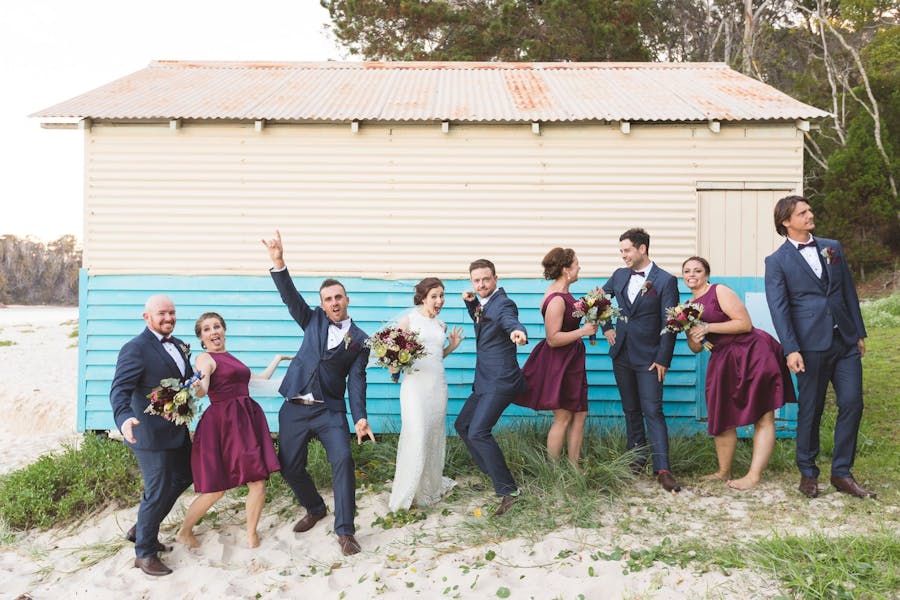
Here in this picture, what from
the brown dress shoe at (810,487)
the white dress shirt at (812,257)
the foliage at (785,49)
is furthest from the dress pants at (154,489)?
the foliage at (785,49)

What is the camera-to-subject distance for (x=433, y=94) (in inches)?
334

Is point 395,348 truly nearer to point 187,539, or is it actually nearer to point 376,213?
point 187,539

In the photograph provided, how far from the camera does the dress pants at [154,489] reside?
16.1ft

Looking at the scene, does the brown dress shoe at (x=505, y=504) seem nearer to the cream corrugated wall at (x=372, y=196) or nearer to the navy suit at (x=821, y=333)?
the navy suit at (x=821, y=333)

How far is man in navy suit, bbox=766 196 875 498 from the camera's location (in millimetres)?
5223

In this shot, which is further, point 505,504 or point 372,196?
point 372,196

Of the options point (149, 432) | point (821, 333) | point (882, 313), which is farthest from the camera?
point (882, 313)

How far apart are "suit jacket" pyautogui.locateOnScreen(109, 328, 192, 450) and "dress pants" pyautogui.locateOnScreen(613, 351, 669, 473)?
3.76m

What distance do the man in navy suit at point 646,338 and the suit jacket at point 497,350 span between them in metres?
1.03

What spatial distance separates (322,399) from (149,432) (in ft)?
4.12

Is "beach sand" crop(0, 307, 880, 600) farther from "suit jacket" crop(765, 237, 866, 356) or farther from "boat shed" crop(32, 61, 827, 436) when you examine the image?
"boat shed" crop(32, 61, 827, 436)

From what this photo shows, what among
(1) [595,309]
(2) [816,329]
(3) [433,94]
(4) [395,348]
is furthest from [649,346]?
(3) [433,94]

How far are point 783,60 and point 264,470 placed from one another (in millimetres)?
26223

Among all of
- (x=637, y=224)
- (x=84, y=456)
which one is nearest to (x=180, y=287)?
(x=84, y=456)
